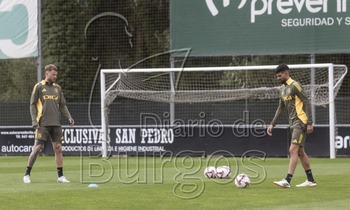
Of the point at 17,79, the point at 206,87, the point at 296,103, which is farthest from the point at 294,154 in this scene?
the point at 17,79

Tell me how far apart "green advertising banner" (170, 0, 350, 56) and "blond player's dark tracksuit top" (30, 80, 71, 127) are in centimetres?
1252

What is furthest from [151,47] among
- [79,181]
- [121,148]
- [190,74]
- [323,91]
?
[79,181]

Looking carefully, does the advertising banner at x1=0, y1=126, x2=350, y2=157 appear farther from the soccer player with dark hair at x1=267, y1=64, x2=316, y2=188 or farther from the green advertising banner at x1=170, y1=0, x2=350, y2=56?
the soccer player with dark hair at x1=267, y1=64, x2=316, y2=188

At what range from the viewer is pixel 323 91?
27500 millimetres

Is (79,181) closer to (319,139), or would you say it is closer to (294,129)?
(294,129)

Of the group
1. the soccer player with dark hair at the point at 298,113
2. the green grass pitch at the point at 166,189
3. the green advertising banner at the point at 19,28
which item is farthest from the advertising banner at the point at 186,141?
the soccer player with dark hair at the point at 298,113

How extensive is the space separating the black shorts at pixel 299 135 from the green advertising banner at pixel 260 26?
41.9ft

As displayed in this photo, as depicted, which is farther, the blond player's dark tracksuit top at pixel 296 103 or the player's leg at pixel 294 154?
the blond player's dark tracksuit top at pixel 296 103

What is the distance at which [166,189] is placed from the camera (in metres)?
15.6

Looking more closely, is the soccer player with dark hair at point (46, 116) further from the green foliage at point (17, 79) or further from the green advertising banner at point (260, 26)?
the green foliage at point (17, 79)

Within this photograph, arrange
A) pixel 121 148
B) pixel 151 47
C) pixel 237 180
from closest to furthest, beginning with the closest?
1. pixel 237 180
2. pixel 121 148
3. pixel 151 47

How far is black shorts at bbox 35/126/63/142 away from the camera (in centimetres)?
1748

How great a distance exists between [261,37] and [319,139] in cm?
404

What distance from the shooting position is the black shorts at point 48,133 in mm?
17484
